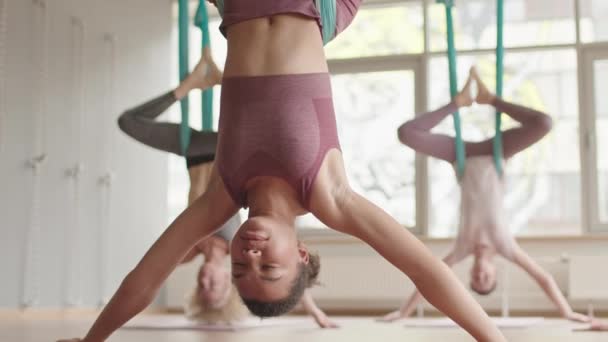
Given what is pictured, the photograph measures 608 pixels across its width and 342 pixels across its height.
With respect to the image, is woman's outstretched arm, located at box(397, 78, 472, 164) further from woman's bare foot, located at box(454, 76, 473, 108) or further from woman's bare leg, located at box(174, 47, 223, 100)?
woman's bare leg, located at box(174, 47, 223, 100)

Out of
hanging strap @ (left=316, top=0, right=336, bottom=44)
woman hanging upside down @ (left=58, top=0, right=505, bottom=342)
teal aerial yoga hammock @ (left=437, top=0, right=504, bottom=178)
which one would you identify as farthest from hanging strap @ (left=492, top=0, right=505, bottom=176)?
woman hanging upside down @ (left=58, top=0, right=505, bottom=342)

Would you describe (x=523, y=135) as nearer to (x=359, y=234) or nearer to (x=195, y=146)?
(x=195, y=146)

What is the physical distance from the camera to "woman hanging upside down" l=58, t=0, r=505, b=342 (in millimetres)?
2393

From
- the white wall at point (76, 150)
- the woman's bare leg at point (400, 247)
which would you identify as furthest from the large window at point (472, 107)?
the woman's bare leg at point (400, 247)

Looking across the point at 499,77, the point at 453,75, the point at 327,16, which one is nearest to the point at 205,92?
the point at 453,75

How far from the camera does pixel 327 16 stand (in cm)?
→ 282

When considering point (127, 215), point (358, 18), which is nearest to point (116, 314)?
point (127, 215)

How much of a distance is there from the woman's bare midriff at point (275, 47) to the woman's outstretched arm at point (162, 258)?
0.38 meters

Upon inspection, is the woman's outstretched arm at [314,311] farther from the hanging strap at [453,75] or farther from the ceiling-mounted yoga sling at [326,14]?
the ceiling-mounted yoga sling at [326,14]

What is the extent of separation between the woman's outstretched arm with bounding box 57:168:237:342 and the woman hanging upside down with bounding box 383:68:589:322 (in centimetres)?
249

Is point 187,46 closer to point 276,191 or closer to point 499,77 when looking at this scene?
point 499,77

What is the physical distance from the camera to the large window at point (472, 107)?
7.41 metres

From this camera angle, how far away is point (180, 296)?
796 cm

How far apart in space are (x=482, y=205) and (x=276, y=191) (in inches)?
112
